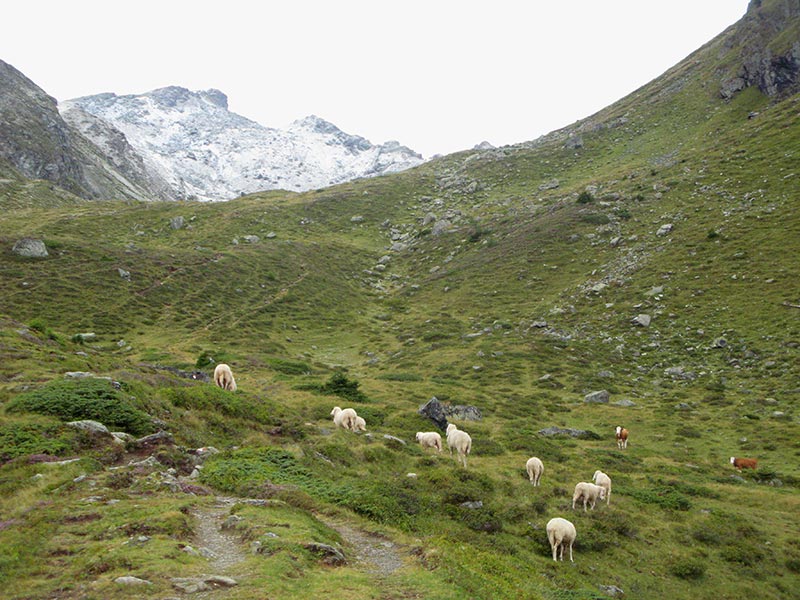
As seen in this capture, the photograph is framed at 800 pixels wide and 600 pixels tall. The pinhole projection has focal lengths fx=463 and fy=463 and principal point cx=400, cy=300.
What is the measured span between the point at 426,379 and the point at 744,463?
2493cm

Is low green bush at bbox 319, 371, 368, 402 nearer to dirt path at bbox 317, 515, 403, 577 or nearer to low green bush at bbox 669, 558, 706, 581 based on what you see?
dirt path at bbox 317, 515, 403, 577

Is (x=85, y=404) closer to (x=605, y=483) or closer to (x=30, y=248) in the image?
(x=605, y=483)

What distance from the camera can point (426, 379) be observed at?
144ft

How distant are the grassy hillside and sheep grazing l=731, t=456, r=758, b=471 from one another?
43 cm


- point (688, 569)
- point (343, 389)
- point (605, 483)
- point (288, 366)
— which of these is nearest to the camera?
point (688, 569)

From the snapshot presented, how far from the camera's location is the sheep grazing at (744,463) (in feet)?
80.8

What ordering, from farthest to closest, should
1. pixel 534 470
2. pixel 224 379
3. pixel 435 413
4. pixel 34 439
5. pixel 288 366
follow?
pixel 288 366
pixel 435 413
pixel 224 379
pixel 534 470
pixel 34 439

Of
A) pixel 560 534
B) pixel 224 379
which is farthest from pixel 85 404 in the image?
pixel 560 534

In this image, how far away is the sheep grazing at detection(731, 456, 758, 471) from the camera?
24.6m

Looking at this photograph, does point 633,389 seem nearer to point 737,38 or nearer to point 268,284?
point 268,284

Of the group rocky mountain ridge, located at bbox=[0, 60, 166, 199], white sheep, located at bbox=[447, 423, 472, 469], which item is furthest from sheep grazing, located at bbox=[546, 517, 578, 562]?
rocky mountain ridge, located at bbox=[0, 60, 166, 199]

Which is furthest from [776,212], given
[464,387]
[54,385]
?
[54,385]

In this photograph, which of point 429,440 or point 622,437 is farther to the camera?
point 622,437

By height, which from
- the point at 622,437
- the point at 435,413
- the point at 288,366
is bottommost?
the point at 622,437
